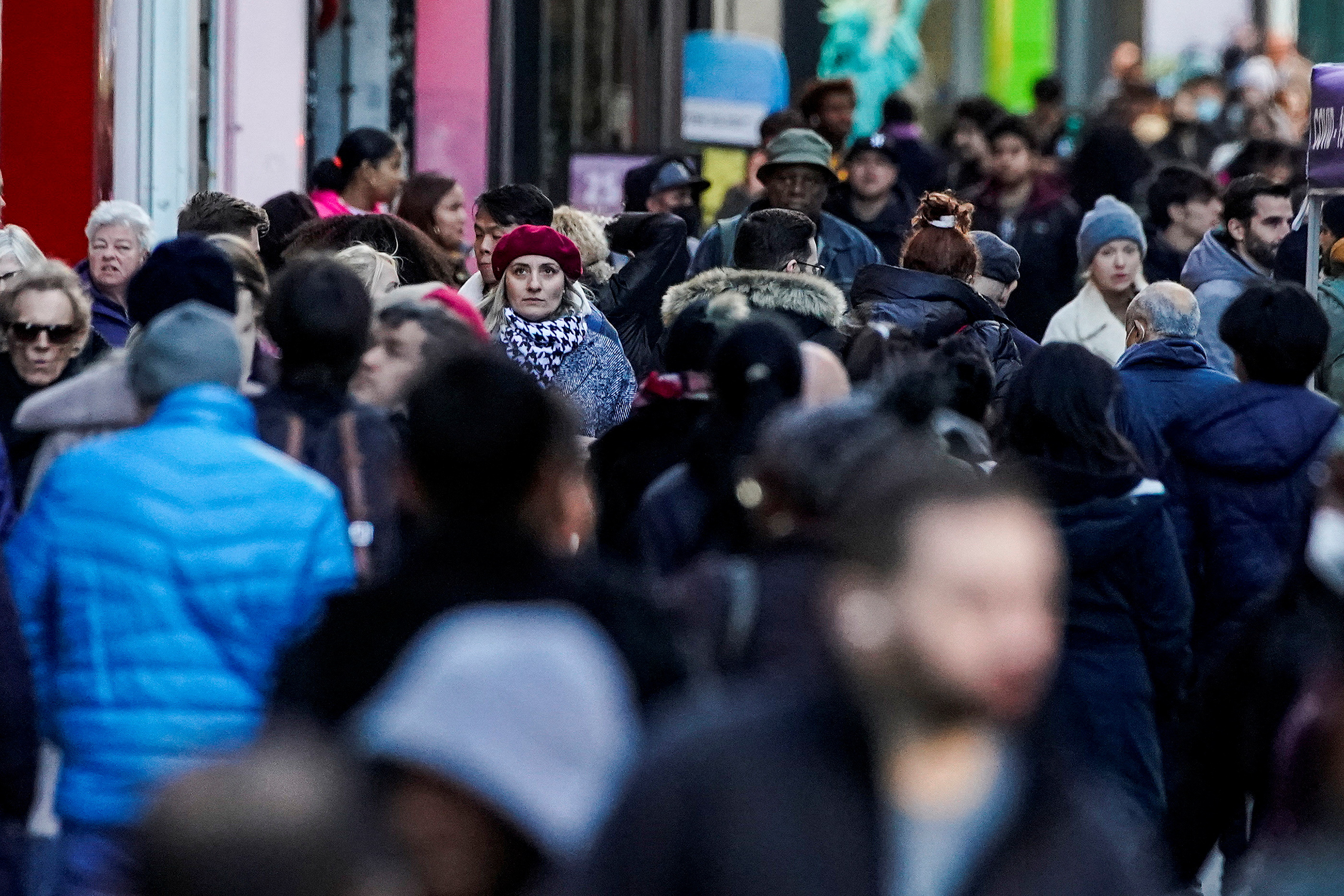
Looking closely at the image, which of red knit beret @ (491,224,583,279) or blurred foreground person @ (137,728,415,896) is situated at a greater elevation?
red knit beret @ (491,224,583,279)

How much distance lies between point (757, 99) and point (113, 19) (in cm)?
639

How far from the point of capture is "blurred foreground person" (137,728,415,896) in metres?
1.93

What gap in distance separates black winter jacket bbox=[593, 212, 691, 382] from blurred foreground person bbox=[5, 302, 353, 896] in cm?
500

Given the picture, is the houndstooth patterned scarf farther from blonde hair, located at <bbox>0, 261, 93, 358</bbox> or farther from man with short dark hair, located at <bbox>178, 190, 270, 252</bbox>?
blonde hair, located at <bbox>0, 261, 93, 358</bbox>

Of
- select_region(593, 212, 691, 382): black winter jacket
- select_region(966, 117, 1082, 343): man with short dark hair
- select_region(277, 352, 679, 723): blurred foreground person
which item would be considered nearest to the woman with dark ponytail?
select_region(593, 212, 691, 382): black winter jacket

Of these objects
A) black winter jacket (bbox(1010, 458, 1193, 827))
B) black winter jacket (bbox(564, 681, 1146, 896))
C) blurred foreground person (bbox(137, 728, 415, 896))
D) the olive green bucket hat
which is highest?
the olive green bucket hat

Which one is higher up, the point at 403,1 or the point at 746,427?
the point at 403,1

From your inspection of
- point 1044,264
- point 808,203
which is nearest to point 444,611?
point 808,203

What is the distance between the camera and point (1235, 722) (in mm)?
4516

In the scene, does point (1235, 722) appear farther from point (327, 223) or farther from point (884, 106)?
point (884, 106)

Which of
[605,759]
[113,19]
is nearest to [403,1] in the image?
[113,19]

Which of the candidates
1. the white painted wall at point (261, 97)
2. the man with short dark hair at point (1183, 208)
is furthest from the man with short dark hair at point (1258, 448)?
the white painted wall at point (261, 97)

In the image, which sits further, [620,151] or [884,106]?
[884,106]

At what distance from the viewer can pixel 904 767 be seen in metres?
2.47
